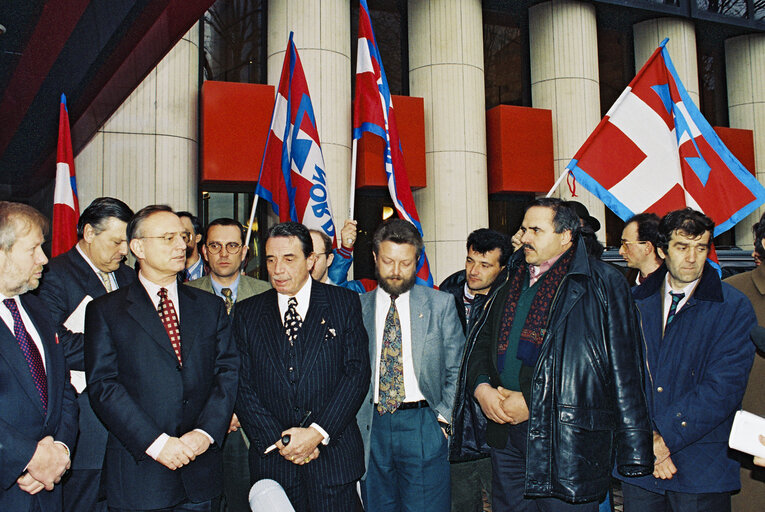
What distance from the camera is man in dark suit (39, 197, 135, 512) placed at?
10.2 feet

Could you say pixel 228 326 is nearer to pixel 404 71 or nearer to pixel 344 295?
pixel 344 295

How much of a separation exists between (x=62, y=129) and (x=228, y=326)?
3113mm

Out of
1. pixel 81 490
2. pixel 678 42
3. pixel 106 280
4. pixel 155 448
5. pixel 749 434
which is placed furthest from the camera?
pixel 678 42

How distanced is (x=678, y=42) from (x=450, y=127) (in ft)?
19.1

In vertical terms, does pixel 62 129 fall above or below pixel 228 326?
above

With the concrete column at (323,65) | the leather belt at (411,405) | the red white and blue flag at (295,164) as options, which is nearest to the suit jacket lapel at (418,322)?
the leather belt at (411,405)

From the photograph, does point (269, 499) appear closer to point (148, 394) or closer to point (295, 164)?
point (148, 394)

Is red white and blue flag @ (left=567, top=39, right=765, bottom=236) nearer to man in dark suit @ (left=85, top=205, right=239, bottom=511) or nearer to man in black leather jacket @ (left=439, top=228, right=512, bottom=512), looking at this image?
man in black leather jacket @ (left=439, top=228, right=512, bottom=512)

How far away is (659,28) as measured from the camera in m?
12.2

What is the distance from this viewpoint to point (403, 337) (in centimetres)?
357

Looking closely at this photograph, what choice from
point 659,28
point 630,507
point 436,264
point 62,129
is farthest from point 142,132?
point 659,28

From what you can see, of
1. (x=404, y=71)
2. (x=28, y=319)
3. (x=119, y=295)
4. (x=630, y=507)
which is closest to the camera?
(x=28, y=319)

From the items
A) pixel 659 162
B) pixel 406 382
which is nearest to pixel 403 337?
pixel 406 382

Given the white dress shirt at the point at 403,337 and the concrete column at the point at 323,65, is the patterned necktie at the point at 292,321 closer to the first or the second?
the white dress shirt at the point at 403,337
